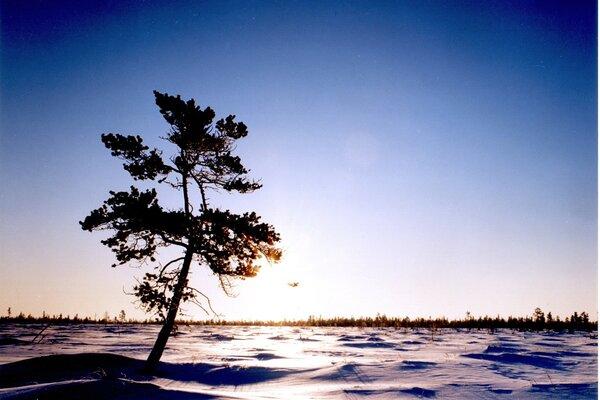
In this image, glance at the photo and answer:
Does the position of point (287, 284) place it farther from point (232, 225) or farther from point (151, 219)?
point (151, 219)

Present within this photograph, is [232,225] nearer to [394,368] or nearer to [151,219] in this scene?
[151,219]

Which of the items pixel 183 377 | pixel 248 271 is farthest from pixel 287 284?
pixel 183 377

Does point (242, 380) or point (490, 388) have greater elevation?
point (490, 388)

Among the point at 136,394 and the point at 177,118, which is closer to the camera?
the point at 136,394

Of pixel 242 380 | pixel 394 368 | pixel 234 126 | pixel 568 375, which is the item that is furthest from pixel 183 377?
pixel 568 375

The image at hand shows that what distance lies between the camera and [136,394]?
608 cm

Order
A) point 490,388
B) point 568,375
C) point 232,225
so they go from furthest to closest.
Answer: point 232,225 → point 568,375 → point 490,388

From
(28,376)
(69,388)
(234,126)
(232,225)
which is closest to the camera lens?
(69,388)

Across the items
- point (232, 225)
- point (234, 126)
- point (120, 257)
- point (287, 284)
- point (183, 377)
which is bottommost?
point (183, 377)

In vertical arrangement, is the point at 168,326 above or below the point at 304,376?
above

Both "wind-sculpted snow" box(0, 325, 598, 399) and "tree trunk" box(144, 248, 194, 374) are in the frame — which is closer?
"wind-sculpted snow" box(0, 325, 598, 399)

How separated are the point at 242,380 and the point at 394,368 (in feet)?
12.5

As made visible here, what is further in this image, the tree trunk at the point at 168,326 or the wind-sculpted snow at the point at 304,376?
the tree trunk at the point at 168,326

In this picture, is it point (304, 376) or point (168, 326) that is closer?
point (304, 376)
